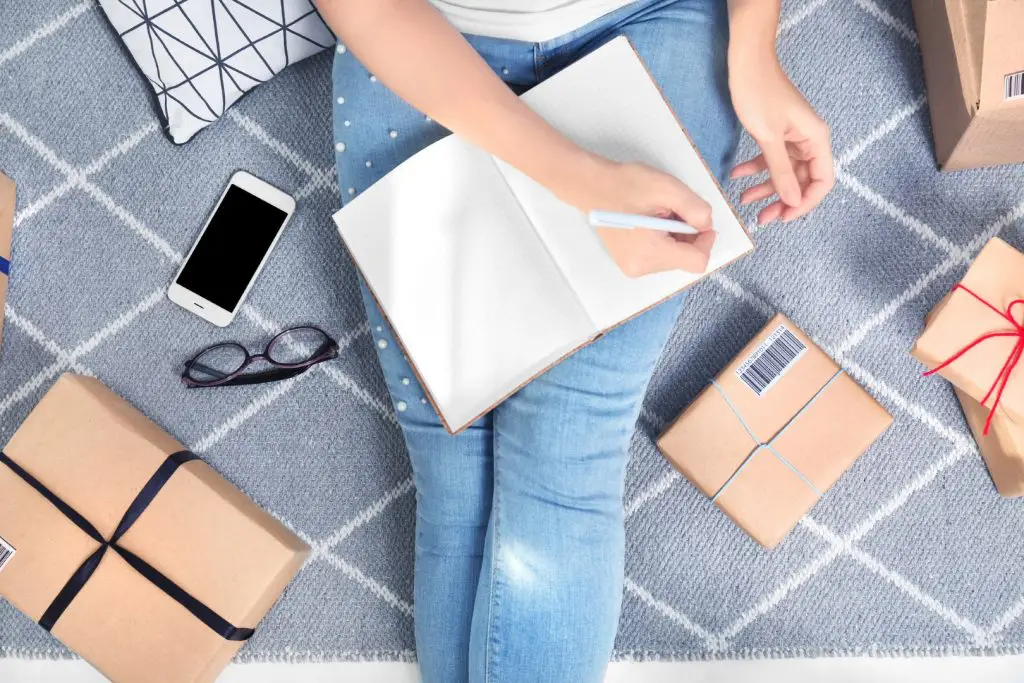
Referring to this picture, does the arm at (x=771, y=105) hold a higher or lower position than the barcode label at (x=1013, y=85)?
higher

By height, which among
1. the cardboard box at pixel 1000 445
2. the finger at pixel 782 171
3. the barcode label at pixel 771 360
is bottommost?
the cardboard box at pixel 1000 445

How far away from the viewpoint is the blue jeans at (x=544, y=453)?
2.68 feet

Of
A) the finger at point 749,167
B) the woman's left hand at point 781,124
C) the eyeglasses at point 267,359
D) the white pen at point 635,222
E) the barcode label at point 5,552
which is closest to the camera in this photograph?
the white pen at point 635,222

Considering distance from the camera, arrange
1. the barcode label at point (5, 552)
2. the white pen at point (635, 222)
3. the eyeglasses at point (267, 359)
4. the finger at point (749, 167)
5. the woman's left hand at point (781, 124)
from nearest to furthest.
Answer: the white pen at point (635, 222) < the woman's left hand at point (781, 124) < the finger at point (749, 167) < the barcode label at point (5, 552) < the eyeglasses at point (267, 359)

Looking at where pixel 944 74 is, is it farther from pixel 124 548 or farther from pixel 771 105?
pixel 124 548

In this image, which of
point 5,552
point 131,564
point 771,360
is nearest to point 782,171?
point 771,360

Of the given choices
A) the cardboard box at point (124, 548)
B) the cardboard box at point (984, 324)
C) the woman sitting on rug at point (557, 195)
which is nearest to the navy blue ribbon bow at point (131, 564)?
the cardboard box at point (124, 548)

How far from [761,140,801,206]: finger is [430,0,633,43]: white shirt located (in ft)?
0.68

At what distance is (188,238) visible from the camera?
3.59ft

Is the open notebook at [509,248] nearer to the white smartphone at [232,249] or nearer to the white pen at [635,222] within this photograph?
the white pen at [635,222]

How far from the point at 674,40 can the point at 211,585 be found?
0.80m

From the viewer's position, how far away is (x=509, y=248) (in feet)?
2.64

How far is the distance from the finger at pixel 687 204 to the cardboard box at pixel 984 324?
0.37m

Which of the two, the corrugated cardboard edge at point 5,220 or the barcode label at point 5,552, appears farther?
the corrugated cardboard edge at point 5,220
